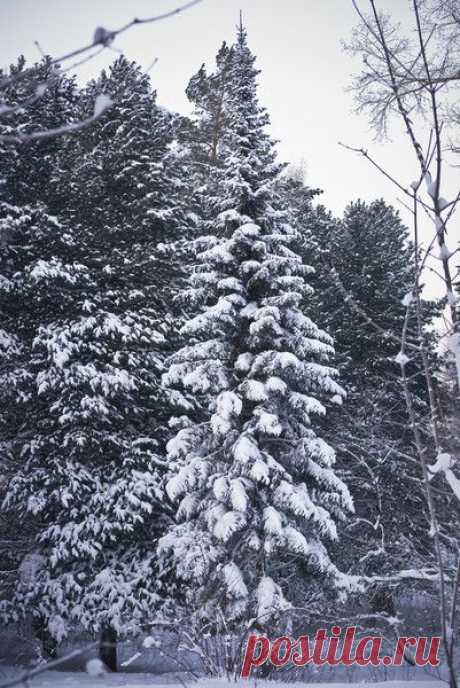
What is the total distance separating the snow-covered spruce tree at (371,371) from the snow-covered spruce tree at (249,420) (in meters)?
2.85

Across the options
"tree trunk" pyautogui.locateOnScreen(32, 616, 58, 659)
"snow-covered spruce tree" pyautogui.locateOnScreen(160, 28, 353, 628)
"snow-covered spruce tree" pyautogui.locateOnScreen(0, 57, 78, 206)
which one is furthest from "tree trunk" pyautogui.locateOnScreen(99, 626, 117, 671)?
"snow-covered spruce tree" pyautogui.locateOnScreen(0, 57, 78, 206)

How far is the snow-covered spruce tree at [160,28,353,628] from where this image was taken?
28.0 feet

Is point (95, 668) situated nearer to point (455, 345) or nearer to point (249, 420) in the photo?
point (455, 345)

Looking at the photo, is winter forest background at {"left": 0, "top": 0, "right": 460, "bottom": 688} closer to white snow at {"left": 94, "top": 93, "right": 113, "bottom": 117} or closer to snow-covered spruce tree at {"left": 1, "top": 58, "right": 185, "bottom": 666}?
snow-covered spruce tree at {"left": 1, "top": 58, "right": 185, "bottom": 666}

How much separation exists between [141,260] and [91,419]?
4451 mm

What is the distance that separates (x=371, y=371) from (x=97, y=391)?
31.5 ft

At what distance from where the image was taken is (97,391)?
10.7m

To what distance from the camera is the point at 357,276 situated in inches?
676

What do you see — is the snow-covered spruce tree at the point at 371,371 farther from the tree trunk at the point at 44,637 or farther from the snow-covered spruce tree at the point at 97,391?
the tree trunk at the point at 44,637

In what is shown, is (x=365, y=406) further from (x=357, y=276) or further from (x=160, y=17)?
(x=160, y=17)

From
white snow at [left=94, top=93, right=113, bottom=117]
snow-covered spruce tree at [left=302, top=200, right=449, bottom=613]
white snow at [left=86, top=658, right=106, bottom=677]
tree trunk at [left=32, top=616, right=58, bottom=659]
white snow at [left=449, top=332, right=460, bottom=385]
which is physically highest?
snow-covered spruce tree at [left=302, top=200, right=449, bottom=613]

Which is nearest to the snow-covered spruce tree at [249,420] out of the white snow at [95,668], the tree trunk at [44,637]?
the tree trunk at [44,637]

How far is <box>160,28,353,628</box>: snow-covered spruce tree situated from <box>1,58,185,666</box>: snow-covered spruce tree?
1.25 metres

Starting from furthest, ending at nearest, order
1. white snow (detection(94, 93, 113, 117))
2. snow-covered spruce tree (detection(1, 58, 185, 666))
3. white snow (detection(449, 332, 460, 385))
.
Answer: snow-covered spruce tree (detection(1, 58, 185, 666)) → white snow (detection(449, 332, 460, 385)) → white snow (detection(94, 93, 113, 117))
